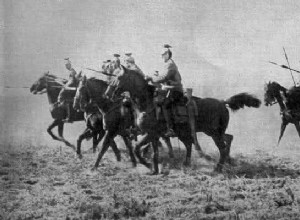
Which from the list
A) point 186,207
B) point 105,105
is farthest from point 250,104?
point 186,207

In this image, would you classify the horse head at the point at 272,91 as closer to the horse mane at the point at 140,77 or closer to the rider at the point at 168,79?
the rider at the point at 168,79

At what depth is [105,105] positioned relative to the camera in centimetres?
1164

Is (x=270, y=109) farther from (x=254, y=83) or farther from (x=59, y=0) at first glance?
(x=59, y=0)

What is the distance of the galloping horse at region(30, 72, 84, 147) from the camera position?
48.1ft

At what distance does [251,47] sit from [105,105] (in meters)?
3.79

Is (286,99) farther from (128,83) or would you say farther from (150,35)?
(128,83)

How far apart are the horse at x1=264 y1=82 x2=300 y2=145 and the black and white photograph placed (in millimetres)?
29

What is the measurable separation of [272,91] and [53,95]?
6668 millimetres

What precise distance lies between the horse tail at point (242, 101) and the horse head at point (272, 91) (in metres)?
2.29

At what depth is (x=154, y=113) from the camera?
409 inches

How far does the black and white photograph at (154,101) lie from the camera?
8.03 m

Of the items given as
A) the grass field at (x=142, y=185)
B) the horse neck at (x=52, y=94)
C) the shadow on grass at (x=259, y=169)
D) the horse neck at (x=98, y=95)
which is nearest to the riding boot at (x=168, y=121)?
the grass field at (x=142, y=185)

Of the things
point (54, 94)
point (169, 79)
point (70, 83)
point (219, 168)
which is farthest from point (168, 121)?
point (54, 94)

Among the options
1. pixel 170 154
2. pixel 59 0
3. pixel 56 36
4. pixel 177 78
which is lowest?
pixel 170 154
